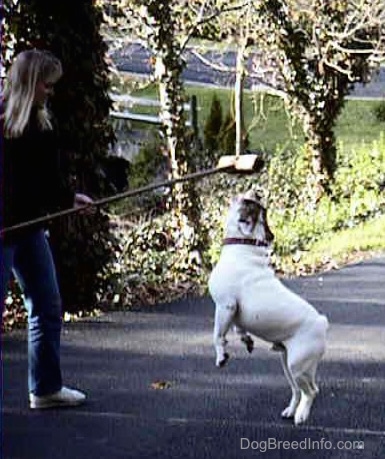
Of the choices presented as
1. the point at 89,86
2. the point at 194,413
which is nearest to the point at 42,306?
the point at 194,413

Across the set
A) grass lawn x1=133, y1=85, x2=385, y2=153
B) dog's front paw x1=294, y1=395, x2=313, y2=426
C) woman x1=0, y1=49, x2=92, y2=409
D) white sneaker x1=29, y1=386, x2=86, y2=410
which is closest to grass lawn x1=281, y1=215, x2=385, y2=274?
grass lawn x1=133, y1=85, x2=385, y2=153

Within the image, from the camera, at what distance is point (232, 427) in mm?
5484

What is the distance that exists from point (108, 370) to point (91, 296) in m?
1.94

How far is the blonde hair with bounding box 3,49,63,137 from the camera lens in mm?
5129

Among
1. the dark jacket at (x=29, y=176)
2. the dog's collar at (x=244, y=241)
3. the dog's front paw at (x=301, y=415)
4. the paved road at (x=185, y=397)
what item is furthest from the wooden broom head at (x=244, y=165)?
the paved road at (x=185, y=397)

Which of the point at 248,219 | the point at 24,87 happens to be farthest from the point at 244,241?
the point at 24,87

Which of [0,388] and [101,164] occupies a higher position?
[101,164]

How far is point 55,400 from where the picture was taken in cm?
583

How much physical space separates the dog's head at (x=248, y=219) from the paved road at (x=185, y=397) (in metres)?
1.28

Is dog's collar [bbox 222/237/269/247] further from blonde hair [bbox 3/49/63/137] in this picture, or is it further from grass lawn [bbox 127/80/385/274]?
grass lawn [bbox 127/80/385/274]

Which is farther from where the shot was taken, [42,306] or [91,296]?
[91,296]

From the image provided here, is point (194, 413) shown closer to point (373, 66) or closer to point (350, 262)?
point (350, 262)

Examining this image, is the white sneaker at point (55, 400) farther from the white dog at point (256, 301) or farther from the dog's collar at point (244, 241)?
the dog's collar at point (244, 241)

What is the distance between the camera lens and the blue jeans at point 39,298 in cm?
542
